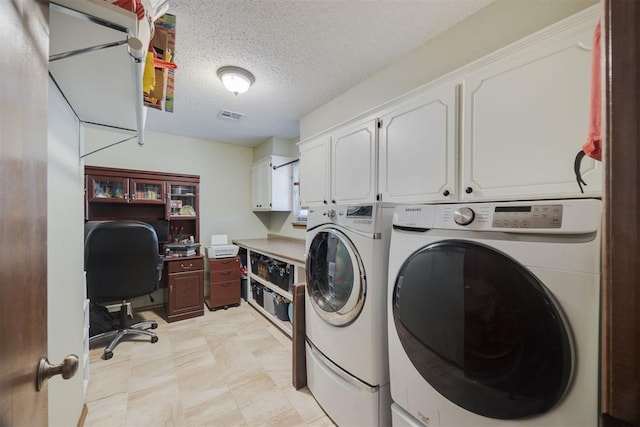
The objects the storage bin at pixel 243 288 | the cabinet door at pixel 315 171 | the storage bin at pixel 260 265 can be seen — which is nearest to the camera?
the cabinet door at pixel 315 171

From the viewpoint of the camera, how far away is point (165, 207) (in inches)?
126

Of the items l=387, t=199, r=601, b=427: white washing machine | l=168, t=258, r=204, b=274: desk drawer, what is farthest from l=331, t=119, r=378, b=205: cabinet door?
l=168, t=258, r=204, b=274: desk drawer

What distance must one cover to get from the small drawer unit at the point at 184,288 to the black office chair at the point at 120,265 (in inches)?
15.5

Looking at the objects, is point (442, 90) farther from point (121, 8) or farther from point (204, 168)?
point (204, 168)

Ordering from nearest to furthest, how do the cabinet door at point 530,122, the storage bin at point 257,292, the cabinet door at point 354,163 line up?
the cabinet door at point 530,122, the cabinet door at point 354,163, the storage bin at point 257,292

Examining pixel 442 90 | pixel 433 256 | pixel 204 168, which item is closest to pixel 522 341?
pixel 433 256

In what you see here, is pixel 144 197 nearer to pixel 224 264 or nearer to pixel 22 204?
pixel 224 264

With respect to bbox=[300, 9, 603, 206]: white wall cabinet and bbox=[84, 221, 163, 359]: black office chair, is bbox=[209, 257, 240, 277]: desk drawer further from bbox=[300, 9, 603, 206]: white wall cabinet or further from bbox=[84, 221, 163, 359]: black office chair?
bbox=[300, 9, 603, 206]: white wall cabinet

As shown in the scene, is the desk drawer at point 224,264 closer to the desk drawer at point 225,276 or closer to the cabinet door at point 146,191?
the desk drawer at point 225,276

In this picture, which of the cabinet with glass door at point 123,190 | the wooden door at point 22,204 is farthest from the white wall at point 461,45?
the cabinet with glass door at point 123,190

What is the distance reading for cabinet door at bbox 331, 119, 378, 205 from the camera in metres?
1.88

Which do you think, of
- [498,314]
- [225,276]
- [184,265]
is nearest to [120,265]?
[184,265]

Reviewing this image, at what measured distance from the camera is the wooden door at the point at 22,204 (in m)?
0.37

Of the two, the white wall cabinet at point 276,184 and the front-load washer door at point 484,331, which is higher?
the white wall cabinet at point 276,184
